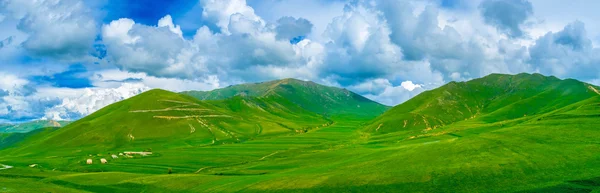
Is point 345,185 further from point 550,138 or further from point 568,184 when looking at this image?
point 550,138

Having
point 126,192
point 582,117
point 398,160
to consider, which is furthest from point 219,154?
point 582,117

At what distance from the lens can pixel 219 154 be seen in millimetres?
184875

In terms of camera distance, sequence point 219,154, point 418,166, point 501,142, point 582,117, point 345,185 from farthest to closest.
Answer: point 219,154
point 582,117
point 501,142
point 418,166
point 345,185

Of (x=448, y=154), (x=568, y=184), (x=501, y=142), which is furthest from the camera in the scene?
(x=501, y=142)

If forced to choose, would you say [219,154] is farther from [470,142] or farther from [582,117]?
[582,117]

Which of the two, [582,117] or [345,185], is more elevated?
[582,117]

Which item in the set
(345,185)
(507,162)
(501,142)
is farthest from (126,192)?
(501,142)

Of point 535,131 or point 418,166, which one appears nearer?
point 418,166

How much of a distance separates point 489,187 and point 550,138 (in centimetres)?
4849

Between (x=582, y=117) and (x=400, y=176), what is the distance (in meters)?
92.7

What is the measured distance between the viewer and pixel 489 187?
6875 cm

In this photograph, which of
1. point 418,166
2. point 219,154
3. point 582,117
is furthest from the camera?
point 219,154

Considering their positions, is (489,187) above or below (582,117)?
below

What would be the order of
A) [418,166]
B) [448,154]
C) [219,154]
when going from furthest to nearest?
[219,154] < [448,154] < [418,166]
